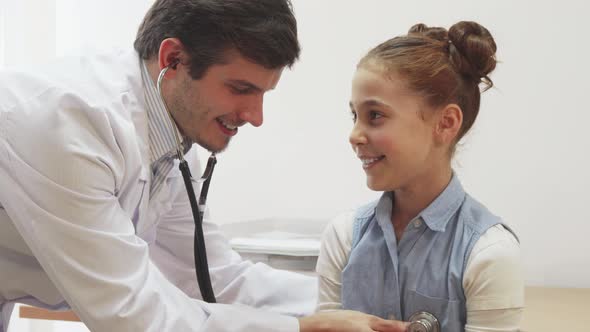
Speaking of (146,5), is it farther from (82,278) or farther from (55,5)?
(82,278)

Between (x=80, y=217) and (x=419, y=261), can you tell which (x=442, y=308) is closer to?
(x=419, y=261)

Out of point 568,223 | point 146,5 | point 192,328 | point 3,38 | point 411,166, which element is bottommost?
point 192,328

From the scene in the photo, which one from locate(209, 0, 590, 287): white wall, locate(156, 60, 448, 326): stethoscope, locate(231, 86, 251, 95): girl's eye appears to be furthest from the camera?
locate(209, 0, 590, 287): white wall

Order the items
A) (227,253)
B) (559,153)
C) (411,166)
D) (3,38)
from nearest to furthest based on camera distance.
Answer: (411,166)
(227,253)
(559,153)
(3,38)

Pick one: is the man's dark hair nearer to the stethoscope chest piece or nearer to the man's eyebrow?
the man's eyebrow

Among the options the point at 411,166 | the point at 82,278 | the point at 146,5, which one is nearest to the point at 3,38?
the point at 146,5

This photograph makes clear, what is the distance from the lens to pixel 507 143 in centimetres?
190

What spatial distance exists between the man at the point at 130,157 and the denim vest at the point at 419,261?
10cm

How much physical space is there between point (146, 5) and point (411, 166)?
1446 mm

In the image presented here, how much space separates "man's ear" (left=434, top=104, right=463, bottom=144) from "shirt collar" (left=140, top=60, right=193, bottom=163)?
20.9 inches

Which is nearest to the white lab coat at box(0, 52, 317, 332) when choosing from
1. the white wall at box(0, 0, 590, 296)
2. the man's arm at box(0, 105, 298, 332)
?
the man's arm at box(0, 105, 298, 332)

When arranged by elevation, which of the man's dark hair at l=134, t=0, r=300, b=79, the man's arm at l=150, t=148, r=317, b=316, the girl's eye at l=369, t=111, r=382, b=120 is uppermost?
the man's dark hair at l=134, t=0, r=300, b=79

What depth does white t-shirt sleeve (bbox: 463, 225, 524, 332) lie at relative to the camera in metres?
1.19

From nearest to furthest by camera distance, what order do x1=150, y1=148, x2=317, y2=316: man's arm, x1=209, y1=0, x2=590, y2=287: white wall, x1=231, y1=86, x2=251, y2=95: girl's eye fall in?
1. x1=231, y1=86, x2=251, y2=95: girl's eye
2. x1=150, y1=148, x2=317, y2=316: man's arm
3. x1=209, y1=0, x2=590, y2=287: white wall
